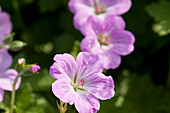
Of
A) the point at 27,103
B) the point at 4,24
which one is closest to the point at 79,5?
the point at 4,24

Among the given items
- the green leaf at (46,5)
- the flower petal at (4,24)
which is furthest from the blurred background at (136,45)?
the flower petal at (4,24)

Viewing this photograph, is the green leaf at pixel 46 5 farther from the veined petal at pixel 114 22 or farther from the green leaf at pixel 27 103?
the green leaf at pixel 27 103

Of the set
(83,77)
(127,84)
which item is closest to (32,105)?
(83,77)

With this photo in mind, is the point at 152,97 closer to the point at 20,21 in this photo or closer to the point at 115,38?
the point at 115,38

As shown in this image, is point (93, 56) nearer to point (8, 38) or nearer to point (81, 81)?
point (81, 81)


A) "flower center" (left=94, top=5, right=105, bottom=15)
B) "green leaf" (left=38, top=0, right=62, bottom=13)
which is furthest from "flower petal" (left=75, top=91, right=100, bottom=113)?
"green leaf" (left=38, top=0, right=62, bottom=13)
